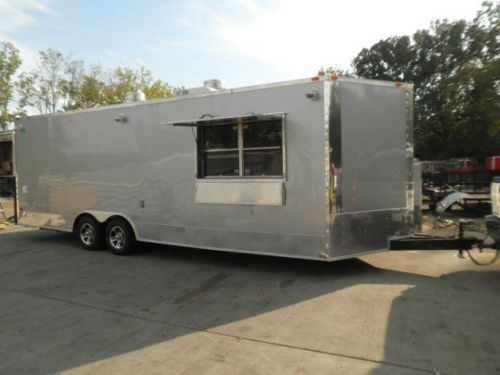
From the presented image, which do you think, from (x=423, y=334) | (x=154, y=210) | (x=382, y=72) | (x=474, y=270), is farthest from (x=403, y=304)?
(x=382, y=72)

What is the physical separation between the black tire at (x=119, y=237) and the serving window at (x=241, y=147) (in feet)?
6.92

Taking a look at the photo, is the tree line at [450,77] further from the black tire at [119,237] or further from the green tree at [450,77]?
the black tire at [119,237]

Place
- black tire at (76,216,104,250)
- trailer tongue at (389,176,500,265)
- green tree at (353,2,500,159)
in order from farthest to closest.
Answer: green tree at (353,2,500,159)
black tire at (76,216,104,250)
trailer tongue at (389,176,500,265)

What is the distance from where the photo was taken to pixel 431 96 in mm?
33500

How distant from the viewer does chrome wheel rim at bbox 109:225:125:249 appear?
8247 millimetres

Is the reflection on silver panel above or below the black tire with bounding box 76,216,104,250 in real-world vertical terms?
above

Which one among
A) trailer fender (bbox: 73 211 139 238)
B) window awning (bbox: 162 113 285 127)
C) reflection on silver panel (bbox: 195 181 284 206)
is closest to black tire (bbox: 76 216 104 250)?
trailer fender (bbox: 73 211 139 238)

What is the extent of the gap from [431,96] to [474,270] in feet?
100

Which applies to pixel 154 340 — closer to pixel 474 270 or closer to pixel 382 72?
pixel 474 270

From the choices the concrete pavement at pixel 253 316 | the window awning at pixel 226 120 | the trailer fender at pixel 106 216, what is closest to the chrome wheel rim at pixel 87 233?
the trailer fender at pixel 106 216

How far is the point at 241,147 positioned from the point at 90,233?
4151mm

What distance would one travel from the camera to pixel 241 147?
22.0 feet

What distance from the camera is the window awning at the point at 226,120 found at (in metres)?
6.27

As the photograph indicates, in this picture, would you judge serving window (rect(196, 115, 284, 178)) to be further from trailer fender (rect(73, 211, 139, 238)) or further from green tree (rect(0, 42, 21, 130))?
green tree (rect(0, 42, 21, 130))
